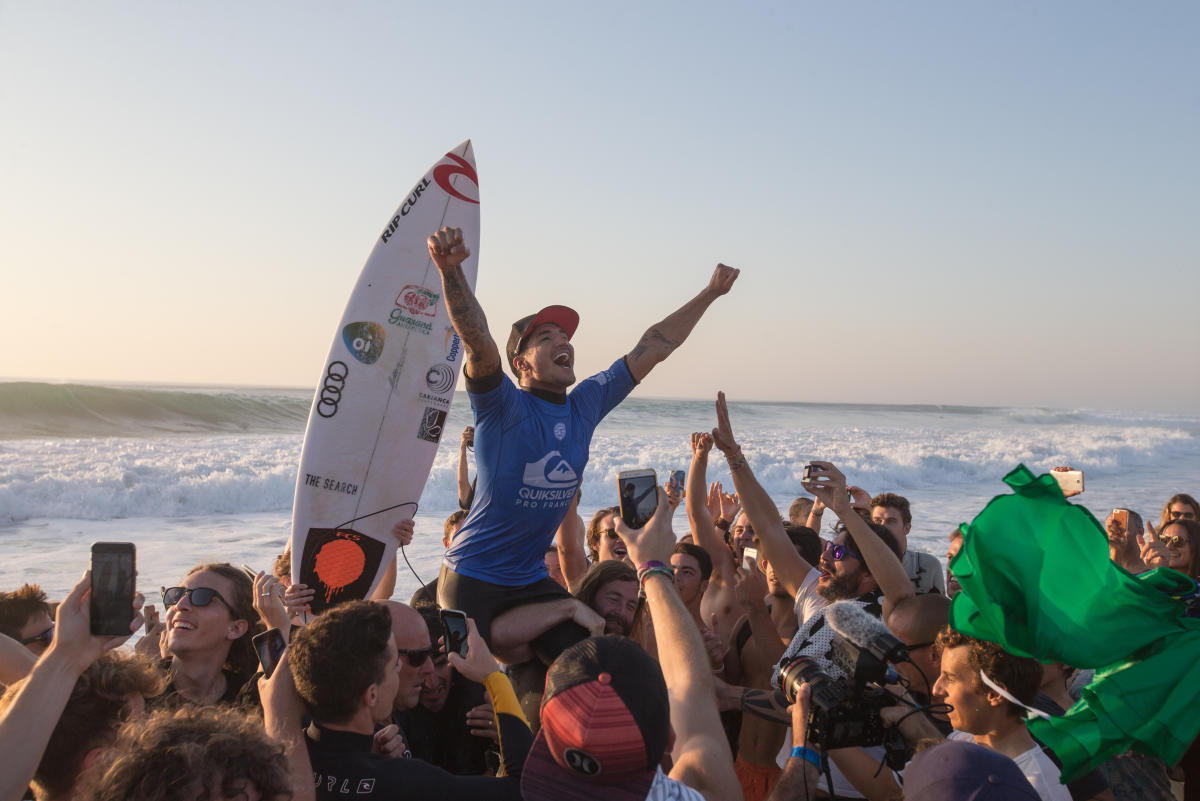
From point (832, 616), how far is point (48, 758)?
205cm

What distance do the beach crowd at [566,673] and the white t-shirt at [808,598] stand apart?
2cm

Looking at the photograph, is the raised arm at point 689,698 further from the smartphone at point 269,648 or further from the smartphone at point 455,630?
the smartphone at point 269,648

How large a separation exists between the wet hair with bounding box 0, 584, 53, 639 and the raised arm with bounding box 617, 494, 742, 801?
7.70 feet

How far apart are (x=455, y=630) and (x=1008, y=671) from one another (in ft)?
5.38

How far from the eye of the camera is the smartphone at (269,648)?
101 inches

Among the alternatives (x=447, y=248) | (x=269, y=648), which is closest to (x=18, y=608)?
(x=269, y=648)

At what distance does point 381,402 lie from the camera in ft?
17.3

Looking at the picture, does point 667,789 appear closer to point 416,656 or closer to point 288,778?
point 288,778

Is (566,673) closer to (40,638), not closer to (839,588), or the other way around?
(839,588)

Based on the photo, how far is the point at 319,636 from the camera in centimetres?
238

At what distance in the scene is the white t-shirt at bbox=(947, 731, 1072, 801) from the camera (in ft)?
7.34

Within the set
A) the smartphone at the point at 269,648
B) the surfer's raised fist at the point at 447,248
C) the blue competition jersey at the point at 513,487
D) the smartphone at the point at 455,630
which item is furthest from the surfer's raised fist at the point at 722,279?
the smartphone at the point at 269,648

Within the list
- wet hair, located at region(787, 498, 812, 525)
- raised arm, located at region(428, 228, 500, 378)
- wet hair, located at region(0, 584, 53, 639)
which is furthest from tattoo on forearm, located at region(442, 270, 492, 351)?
wet hair, located at region(787, 498, 812, 525)

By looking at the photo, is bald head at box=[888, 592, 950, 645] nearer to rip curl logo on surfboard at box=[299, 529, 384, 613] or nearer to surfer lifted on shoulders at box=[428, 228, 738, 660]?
surfer lifted on shoulders at box=[428, 228, 738, 660]
